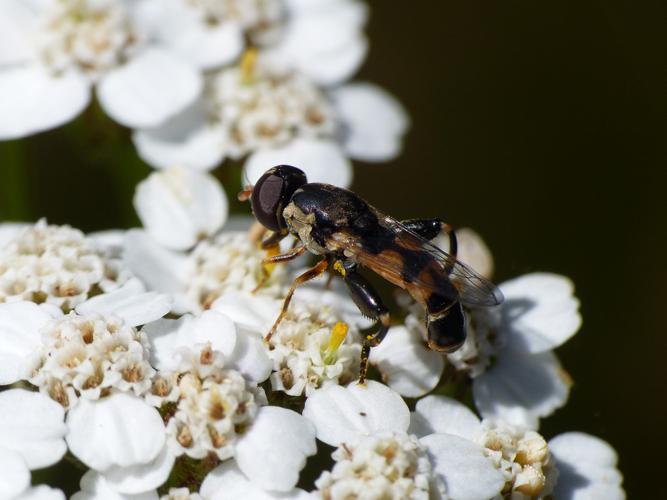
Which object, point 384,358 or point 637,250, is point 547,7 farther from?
point 384,358

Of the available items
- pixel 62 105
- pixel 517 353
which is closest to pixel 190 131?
pixel 62 105

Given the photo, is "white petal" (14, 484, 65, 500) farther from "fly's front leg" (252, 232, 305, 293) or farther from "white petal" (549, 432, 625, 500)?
"white petal" (549, 432, 625, 500)

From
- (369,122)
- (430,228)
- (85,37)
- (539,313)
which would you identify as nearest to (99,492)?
(430,228)

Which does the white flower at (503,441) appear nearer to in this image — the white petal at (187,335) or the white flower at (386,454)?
the white flower at (386,454)

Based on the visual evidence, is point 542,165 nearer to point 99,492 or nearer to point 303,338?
point 303,338

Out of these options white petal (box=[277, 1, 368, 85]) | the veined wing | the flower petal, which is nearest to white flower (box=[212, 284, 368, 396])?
the veined wing
